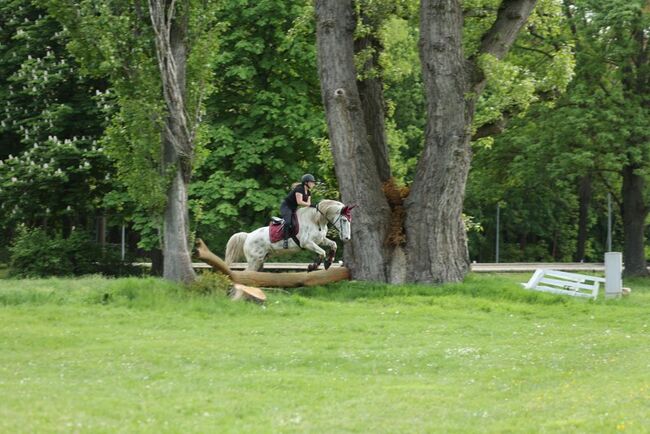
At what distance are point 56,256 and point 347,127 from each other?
1140cm

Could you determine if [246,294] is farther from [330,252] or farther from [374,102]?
[374,102]

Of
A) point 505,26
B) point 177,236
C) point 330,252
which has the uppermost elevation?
point 505,26

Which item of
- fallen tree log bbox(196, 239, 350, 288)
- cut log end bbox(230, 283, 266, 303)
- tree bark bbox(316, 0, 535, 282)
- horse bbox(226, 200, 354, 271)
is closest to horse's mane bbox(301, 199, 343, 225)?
horse bbox(226, 200, 354, 271)

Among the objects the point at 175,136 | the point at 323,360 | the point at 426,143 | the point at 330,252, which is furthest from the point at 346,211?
the point at 323,360

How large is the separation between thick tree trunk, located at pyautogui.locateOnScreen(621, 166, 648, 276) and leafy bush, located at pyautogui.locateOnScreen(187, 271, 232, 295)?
80.1 feet

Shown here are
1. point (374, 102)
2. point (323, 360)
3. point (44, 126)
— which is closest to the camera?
point (323, 360)

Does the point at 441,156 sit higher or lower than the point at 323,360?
higher

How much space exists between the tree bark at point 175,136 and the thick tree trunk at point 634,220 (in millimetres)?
23970

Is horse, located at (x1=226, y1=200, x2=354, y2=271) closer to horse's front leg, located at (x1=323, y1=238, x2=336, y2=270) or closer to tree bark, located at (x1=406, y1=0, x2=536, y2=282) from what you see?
horse's front leg, located at (x1=323, y1=238, x2=336, y2=270)

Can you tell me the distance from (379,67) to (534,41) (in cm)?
1557

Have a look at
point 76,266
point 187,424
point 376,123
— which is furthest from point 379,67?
point 187,424

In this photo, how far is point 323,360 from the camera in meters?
16.0

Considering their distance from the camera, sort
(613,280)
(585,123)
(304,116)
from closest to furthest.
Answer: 1. (613,280)
2. (304,116)
3. (585,123)

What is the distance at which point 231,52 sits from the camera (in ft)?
120
